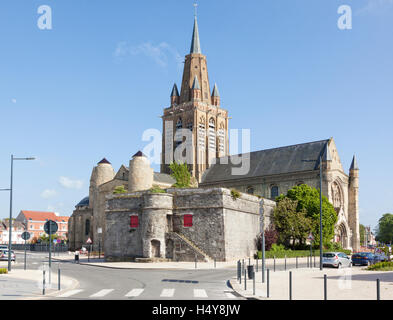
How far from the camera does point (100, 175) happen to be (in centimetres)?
6969

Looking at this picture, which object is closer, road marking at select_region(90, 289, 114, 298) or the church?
road marking at select_region(90, 289, 114, 298)

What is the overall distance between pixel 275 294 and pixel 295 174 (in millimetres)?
54401

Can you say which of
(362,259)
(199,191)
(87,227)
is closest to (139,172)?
(199,191)

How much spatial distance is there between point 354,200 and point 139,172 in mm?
37010

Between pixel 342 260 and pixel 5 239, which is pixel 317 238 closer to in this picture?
pixel 342 260

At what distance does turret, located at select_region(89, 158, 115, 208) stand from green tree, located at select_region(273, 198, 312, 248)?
27779mm

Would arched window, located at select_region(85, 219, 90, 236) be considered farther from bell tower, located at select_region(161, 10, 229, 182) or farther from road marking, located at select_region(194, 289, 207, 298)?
road marking, located at select_region(194, 289, 207, 298)

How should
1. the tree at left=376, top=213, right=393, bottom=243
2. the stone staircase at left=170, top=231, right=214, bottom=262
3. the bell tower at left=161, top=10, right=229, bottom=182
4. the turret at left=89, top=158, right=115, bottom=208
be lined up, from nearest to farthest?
the stone staircase at left=170, top=231, right=214, bottom=262 → the turret at left=89, top=158, right=115, bottom=208 → the bell tower at left=161, top=10, right=229, bottom=182 → the tree at left=376, top=213, right=393, bottom=243

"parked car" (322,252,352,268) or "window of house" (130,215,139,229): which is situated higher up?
"window of house" (130,215,139,229)

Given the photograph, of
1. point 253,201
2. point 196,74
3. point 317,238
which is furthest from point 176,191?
point 196,74

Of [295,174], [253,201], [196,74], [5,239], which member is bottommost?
[5,239]

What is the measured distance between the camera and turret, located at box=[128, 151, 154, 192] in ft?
182

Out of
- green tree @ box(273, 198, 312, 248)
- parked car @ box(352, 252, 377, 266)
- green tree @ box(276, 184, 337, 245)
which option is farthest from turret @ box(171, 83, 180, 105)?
parked car @ box(352, 252, 377, 266)

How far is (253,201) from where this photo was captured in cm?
4997
